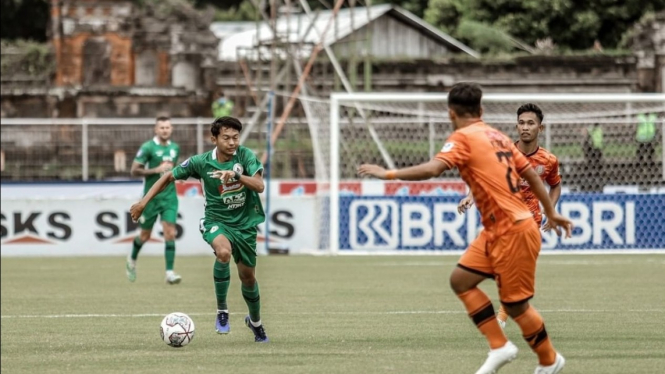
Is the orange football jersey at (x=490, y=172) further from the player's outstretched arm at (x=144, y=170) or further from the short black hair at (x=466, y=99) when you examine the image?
the player's outstretched arm at (x=144, y=170)

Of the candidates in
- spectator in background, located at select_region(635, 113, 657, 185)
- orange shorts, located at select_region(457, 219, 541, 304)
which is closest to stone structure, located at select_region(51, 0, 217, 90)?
spectator in background, located at select_region(635, 113, 657, 185)

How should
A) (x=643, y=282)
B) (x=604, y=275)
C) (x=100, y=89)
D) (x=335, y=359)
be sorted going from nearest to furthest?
(x=335, y=359) → (x=643, y=282) → (x=604, y=275) → (x=100, y=89)

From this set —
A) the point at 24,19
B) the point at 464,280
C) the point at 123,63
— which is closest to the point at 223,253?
the point at 464,280

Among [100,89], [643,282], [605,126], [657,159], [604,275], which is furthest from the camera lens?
[100,89]

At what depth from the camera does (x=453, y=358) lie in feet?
32.4

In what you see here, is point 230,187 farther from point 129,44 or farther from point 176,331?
point 129,44

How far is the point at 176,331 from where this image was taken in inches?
414

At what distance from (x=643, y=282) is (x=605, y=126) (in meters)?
11.2

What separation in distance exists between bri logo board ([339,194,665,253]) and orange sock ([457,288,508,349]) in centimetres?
1434

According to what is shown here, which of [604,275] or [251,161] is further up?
[251,161]

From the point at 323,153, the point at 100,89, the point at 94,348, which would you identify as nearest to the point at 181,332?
the point at 94,348

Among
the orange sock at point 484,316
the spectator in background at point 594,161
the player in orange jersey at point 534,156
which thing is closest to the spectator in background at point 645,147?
the spectator in background at point 594,161

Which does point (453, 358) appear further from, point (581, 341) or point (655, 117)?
point (655, 117)

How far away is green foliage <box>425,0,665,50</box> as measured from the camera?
50062 millimetres
